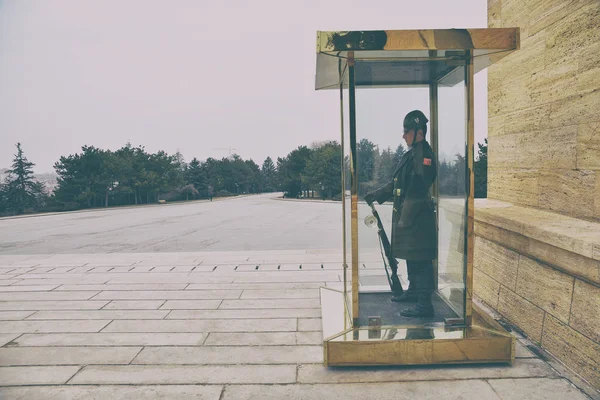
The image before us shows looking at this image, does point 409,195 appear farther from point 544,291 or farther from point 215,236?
point 215,236

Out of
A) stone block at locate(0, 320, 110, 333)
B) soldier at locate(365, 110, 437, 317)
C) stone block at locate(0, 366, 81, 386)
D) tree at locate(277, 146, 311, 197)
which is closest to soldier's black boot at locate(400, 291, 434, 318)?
soldier at locate(365, 110, 437, 317)

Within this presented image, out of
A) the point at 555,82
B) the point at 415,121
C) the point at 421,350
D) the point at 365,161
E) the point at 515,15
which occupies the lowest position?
the point at 421,350

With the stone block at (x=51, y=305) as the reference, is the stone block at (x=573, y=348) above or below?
above

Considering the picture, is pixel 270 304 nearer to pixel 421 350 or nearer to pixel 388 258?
pixel 388 258

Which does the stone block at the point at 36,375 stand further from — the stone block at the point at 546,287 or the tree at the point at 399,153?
the stone block at the point at 546,287

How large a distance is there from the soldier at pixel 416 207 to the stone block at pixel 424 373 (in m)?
0.54

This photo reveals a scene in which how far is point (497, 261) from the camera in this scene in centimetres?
412

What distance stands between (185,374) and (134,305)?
1.95 m

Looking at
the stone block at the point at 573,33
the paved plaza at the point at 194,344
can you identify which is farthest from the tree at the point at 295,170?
the stone block at the point at 573,33

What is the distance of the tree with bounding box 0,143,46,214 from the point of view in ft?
184

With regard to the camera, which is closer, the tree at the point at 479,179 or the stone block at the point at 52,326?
the tree at the point at 479,179

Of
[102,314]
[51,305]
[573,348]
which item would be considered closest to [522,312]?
[573,348]

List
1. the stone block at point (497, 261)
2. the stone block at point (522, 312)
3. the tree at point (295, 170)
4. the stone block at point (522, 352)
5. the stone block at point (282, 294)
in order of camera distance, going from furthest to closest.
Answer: the tree at point (295, 170), the stone block at point (282, 294), the stone block at point (497, 261), the stone block at point (522, 312), the stone block at point (522, 352)

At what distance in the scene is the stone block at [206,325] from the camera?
409 cm
